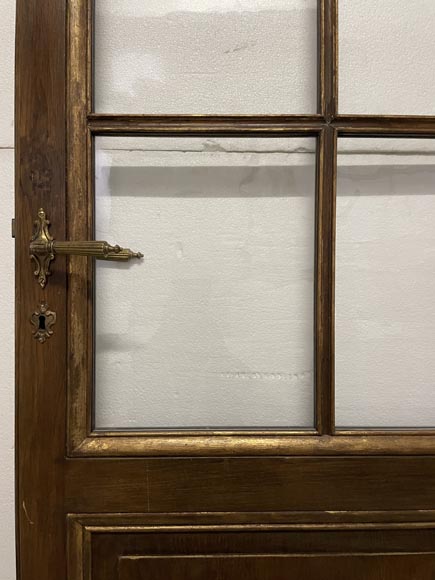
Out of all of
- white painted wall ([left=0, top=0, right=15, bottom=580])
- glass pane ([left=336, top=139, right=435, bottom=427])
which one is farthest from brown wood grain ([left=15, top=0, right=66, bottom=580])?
glass pane ([left=336, top=139, right=435, bottom=427])

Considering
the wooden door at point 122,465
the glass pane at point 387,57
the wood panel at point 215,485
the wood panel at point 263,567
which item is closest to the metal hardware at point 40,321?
the wooden door at point 122,465

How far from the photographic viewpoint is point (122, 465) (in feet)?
1.80

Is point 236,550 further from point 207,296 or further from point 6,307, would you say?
point 6,307

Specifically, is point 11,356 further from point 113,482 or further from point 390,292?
point 390,292

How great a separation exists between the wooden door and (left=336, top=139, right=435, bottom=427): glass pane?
0.04 metres

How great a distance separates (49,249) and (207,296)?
0.17m


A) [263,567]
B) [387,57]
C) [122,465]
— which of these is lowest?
[263,567]

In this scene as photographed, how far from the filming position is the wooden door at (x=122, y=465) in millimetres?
547

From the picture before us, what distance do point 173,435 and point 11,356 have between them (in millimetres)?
266

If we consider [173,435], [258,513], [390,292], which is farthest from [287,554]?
[390,292]

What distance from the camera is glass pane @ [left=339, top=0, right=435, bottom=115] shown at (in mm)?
570

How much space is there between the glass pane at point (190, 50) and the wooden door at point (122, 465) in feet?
0.07

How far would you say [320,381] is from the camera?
22.1 inches

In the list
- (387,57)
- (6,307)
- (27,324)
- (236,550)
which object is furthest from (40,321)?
(387,57)
